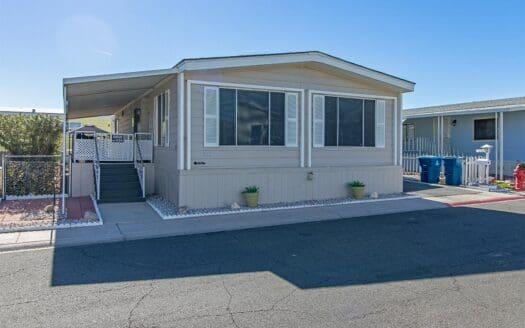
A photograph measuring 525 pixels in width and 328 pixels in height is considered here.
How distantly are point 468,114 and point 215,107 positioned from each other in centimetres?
1509

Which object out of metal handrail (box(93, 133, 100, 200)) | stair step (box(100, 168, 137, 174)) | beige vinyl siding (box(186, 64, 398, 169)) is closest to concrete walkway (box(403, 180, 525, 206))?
beige vinyl siding (box(186, 64, 398, 169))

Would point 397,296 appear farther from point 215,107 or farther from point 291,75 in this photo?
point 291,75

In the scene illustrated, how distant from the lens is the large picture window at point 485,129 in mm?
20125

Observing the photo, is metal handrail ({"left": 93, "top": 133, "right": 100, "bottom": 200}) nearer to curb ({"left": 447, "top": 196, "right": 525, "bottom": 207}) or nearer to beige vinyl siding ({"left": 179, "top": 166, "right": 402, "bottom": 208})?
beige vinyl siding ({"left": 179, "top": 166, "right": 402, "bottom": 208})

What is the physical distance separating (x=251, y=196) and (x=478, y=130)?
51.0 feet

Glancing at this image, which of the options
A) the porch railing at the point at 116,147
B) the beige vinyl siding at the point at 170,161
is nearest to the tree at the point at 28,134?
the porch railing at the point at 116,147

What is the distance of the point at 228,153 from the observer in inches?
428

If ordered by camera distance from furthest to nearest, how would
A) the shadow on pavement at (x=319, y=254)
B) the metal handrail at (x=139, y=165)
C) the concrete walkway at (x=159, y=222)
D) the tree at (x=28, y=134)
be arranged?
the tree at (x=28, y=134), the metal handrail at (x=139, y=165), the concrete walkway at (x=159, y=222), the shadow on pavement at (x=319, y=254)

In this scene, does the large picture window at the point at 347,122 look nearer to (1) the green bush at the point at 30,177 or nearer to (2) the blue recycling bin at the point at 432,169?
(2) the blue recycling bin at the point at 432,169

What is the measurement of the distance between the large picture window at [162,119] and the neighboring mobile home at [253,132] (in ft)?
0.11

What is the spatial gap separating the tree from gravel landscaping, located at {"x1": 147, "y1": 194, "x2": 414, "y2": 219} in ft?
17.8

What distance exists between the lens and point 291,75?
38.4 feet

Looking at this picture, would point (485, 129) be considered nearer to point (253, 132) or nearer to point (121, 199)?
point (253, 132)

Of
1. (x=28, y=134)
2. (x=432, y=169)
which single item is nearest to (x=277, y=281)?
(x=28, y=134)
